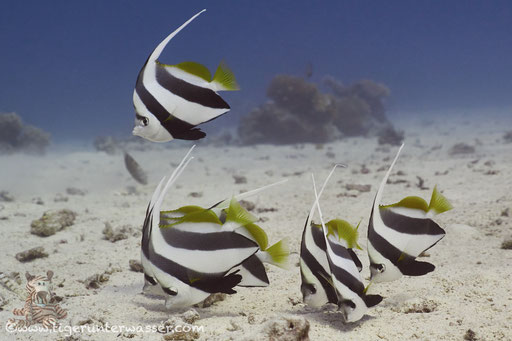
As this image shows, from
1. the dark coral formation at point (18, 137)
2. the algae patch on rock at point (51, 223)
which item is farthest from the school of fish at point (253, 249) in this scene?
the dark coral formation at point (18, 137)

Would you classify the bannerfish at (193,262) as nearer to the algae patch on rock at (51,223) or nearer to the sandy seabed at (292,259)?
the sandy seabed at (292,259)

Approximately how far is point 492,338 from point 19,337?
3.04m

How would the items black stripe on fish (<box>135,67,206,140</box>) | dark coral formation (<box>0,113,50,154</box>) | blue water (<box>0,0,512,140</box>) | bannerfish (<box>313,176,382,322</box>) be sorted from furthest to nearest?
1. blue water (<box>0,0,512,140</box>)
2. dark coral formation (<box>0,113,50,154</box>)
3. bannerfish (<box>313,176,382,322</box>)
4. black stripe on fish (<box>135,67,206,140</box>)

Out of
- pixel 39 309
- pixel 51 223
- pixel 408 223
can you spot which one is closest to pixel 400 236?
pixel 408 223

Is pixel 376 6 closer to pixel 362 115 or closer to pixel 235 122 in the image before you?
pixel 235 122

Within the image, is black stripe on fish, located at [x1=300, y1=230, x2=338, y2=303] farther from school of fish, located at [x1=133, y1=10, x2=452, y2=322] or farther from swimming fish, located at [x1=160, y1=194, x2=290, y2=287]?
swimming fish, located at [x1=160, y1=194, x2=290, y2=287]

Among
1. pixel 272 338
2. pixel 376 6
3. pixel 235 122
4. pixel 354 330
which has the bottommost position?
pixel 235 122

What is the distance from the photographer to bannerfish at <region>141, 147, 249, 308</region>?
2.34m

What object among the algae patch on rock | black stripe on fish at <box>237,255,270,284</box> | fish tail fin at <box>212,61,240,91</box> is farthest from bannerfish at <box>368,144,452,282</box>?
the algae patch on rock

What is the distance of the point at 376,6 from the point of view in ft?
401

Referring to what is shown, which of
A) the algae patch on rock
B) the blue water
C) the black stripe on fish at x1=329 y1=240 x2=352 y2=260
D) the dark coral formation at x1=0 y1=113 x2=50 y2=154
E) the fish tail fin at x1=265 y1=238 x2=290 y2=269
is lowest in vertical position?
the dark coral formation at x1=0 y1=113 x2=50 y2=154

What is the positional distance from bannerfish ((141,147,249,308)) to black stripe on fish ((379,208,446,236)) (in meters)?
0.93

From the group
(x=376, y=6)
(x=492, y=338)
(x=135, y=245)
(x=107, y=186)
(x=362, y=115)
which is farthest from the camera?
(x=376, y=6)

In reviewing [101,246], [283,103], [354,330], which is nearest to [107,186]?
[101,246]
